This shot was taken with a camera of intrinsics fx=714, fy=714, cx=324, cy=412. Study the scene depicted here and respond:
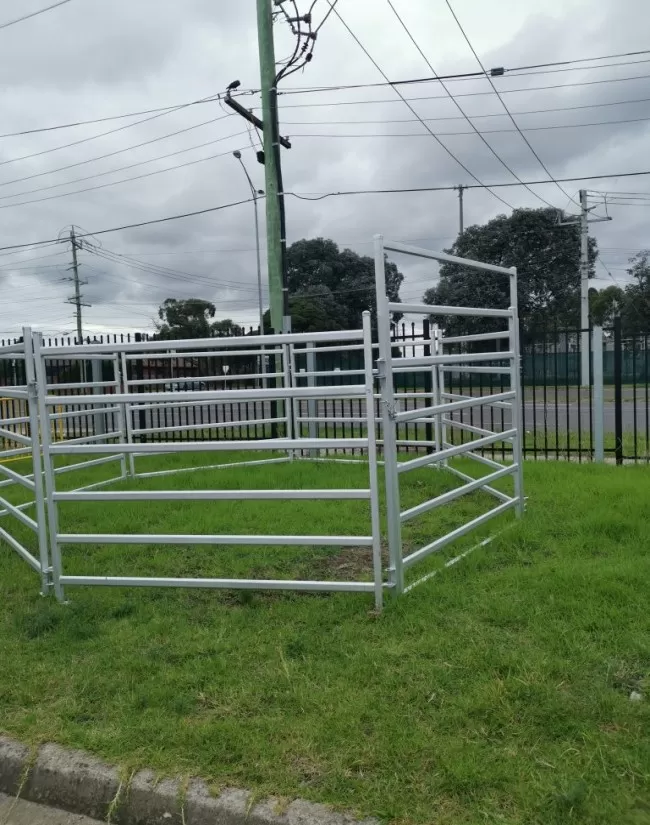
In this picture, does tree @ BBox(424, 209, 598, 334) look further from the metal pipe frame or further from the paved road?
the paved road

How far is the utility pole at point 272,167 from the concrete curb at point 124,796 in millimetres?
10060

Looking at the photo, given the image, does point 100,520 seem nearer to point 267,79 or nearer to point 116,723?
point 116,723

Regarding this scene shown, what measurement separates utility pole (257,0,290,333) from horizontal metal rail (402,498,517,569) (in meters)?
7.49

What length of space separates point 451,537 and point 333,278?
4473 centimetres

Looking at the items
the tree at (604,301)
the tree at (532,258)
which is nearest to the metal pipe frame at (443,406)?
the tree at (532,258)

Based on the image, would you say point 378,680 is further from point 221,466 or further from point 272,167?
point 272,167

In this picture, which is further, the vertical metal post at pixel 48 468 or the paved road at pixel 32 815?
the vertical metal post at pixel 48 468

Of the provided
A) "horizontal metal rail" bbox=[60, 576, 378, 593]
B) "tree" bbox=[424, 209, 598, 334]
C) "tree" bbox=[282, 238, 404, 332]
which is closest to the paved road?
"horizontal metal rail" bbox=[60, 576, 378, 593]

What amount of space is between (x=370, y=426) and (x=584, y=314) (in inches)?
1066

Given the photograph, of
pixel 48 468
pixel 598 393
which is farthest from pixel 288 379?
pixel 48 468

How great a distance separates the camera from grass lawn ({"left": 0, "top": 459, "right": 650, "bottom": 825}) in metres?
2.63

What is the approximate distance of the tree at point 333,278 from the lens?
1786 inches

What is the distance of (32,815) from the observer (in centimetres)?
291

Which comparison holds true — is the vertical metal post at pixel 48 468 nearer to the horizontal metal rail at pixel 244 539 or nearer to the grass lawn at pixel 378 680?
the horizontal metal rail at pixel 244 539
